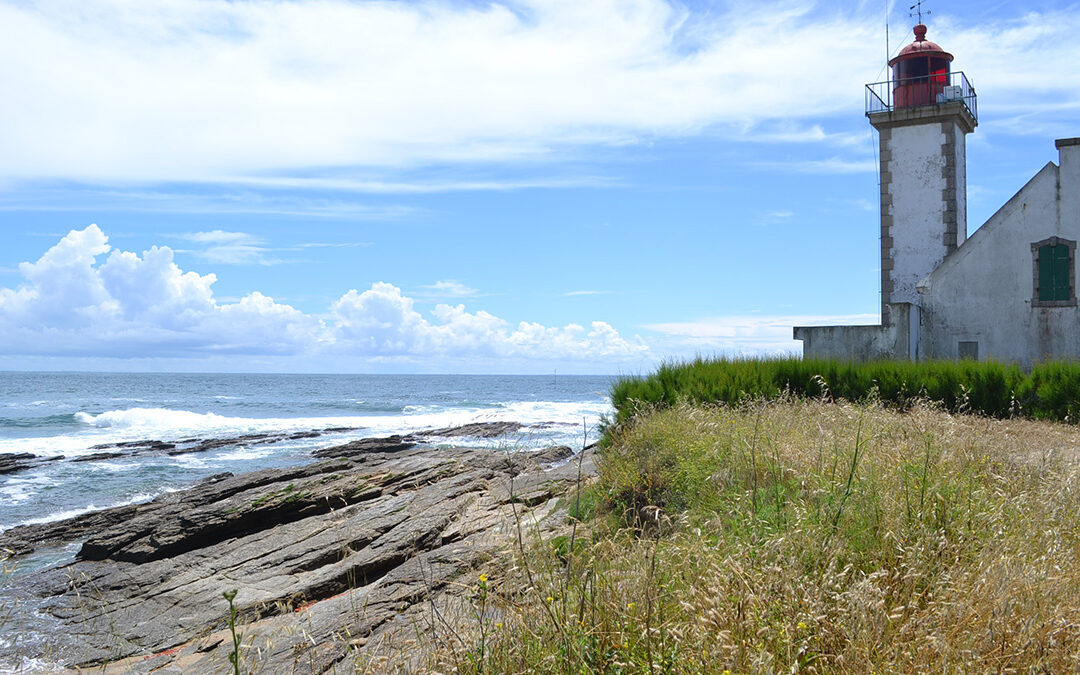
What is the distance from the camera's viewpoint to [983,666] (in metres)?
3.03

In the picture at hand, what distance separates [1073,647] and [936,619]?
1.69 ft

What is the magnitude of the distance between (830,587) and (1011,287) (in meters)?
17.6

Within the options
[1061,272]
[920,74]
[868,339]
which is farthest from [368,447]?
[920,74]

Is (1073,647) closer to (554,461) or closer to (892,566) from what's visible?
(892,566)

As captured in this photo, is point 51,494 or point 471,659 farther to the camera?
point 51,494

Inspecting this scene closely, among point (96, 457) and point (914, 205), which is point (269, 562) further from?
point (96, 457)

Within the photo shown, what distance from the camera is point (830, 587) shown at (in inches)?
141

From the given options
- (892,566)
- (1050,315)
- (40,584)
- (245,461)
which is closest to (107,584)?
(40,584)

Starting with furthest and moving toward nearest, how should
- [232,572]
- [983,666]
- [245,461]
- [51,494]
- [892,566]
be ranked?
[245,461] → [51,494] → [232,572] → [892,566] → [983,666]

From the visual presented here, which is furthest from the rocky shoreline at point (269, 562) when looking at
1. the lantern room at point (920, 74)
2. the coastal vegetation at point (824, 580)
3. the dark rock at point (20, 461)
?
the lantern room at point (920, 74)

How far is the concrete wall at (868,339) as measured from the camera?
18016mm

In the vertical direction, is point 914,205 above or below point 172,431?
above

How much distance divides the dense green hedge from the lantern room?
1039cm

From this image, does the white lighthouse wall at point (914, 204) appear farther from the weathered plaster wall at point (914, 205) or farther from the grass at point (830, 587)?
the grass at point (830, 587)
